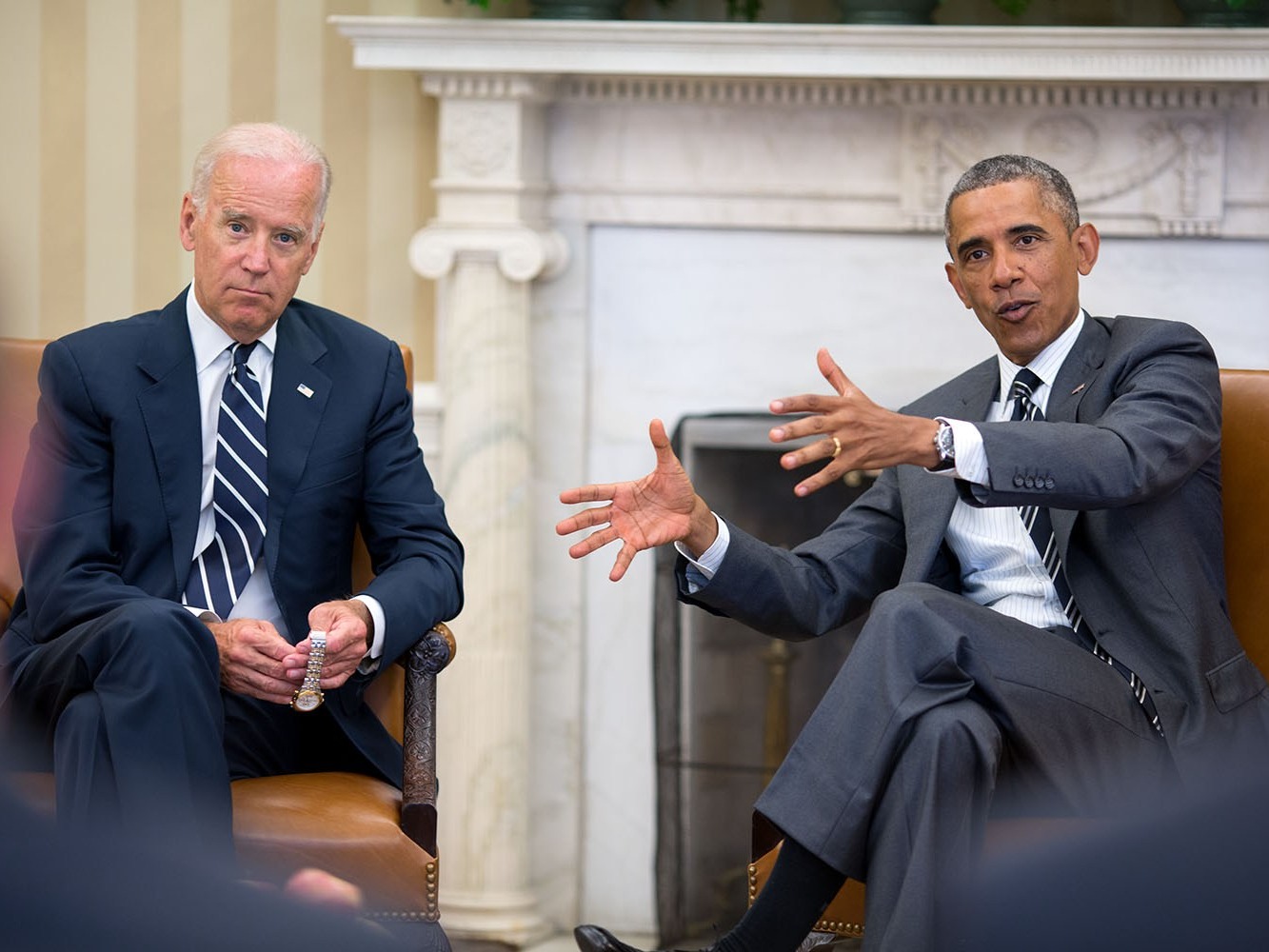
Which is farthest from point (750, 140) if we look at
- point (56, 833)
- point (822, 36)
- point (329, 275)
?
point (56, 833)

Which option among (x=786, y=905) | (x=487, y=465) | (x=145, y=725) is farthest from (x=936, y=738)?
(x=487, y=465)

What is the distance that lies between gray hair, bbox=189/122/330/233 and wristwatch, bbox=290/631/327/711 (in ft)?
2.07

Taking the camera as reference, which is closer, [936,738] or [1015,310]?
[936,738]

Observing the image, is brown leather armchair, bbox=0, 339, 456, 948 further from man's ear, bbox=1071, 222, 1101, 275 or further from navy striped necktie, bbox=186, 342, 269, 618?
man's ear, bbox=1071, 222, 1101, 275

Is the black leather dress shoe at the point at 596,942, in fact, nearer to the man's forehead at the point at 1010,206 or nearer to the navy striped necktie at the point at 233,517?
the navy striped necktie at the point at 233,517

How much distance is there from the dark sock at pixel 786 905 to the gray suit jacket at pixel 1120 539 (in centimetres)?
36

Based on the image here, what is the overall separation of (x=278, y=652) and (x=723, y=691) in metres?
1.78

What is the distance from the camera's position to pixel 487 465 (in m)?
3.41

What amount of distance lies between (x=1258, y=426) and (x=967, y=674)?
70cm

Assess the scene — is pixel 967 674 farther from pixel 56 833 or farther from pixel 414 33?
pixel 414 33

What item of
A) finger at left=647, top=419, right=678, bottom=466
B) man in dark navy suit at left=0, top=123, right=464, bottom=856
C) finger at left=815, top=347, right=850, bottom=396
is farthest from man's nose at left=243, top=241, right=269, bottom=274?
finger at left=815, top=347, right=850, bottom=396

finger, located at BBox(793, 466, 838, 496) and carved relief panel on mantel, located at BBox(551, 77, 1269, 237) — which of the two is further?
carved relief panel on mantel, located at BBox(551, 77, 1269, 237)

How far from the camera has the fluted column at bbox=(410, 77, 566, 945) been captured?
3.37 metres

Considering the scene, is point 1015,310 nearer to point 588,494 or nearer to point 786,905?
point 588,494
